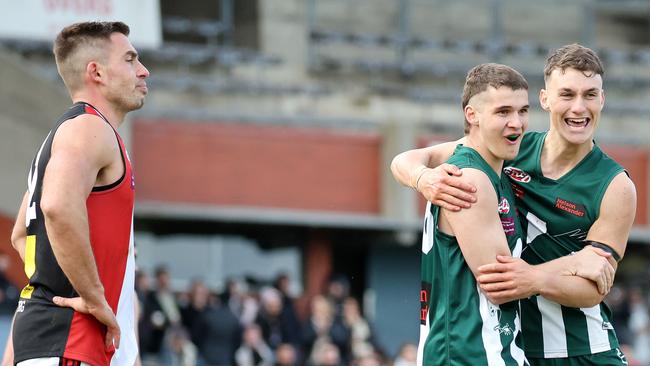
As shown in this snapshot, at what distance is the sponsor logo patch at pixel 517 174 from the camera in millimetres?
6770

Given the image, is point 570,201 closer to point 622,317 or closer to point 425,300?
point 425,300

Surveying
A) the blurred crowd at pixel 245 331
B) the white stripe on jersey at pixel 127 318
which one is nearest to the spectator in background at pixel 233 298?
the blurred crowd at pixel 245 331

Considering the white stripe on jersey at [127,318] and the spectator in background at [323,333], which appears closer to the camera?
the white stripe on jersey at [127,318]

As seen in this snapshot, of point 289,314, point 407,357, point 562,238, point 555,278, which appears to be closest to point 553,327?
point 562,238

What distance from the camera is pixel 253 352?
16938 mm

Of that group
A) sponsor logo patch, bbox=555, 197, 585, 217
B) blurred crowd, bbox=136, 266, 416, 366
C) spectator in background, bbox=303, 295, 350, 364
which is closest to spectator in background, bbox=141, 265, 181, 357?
blurred crowd, bbox=136, 266, 416, 366

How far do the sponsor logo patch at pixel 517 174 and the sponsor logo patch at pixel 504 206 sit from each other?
1.77ft

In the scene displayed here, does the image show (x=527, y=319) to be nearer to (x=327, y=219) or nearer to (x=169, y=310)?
(x=169, y=310)

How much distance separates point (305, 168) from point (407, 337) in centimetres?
346

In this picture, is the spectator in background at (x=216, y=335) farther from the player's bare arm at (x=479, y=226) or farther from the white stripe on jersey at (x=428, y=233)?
the player's bare arm at (x=479, y=226)

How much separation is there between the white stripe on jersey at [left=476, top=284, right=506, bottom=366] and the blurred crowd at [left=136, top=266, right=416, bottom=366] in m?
9.53

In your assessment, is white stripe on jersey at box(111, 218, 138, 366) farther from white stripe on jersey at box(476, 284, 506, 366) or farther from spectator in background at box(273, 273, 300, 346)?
spectator in background at box(273, 273, 300, 346)

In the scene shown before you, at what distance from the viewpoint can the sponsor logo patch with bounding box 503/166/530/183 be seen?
22.2 feet

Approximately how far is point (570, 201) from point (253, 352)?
10.7m
